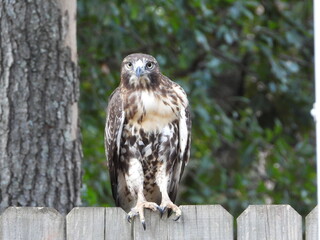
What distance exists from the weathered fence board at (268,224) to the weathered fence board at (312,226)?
1.6 inches

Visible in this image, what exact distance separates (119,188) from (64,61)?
88 centimetres

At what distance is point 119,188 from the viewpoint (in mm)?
5016

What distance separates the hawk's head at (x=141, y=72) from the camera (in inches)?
193

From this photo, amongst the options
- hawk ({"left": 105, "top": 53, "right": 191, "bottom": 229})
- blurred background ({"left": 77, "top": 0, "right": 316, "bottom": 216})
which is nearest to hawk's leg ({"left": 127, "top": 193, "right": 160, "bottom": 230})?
hawk ({"left": 105, "top": 53, "right": 191, "bottom": 229})

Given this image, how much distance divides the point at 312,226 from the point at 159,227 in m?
0.62

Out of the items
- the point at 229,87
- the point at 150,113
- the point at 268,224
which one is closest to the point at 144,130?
the point at 150,113

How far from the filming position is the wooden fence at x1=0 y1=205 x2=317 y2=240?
3.38 meters

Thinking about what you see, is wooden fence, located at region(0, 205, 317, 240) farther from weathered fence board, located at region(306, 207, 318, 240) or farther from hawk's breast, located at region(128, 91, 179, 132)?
hawk's breast, located at region(128, 91, 179, 132)

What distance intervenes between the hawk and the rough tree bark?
1.06 feet

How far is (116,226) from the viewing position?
3.43m

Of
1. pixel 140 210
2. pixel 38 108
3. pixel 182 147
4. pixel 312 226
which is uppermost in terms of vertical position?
pixel 38 108

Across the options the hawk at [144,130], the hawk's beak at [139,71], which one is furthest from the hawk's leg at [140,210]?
the hawk's beak at [139,71]

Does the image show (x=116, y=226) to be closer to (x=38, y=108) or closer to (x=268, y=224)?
(x=268, y=224)

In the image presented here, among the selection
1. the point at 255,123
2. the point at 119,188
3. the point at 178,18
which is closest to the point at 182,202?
the point at 255,123
